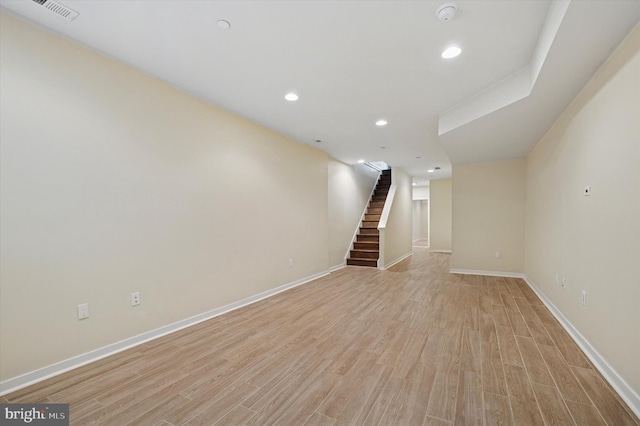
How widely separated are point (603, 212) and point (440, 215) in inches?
290

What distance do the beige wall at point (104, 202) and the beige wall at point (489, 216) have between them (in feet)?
14.3

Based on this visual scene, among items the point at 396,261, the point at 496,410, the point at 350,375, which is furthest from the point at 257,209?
the point at 396,261

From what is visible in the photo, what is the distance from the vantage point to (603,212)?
2.01 meters

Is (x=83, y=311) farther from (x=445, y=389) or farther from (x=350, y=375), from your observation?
(x=445, y=389)

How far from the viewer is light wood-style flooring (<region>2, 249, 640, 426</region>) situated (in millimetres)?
1572

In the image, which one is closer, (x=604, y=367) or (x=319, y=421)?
(x=319, y=421)

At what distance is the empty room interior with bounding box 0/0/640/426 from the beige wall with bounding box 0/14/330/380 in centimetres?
1

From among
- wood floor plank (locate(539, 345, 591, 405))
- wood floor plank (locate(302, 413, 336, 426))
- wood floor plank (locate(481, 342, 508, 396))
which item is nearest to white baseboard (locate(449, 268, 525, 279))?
wood floor plank (locate(539, 345, 591, 405))

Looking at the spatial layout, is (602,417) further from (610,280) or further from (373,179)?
(373,179)

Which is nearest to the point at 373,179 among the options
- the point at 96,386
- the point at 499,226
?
the point at 499,226

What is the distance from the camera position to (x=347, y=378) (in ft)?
6.36

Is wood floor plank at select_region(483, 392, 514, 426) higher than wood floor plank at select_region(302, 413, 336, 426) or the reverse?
higher

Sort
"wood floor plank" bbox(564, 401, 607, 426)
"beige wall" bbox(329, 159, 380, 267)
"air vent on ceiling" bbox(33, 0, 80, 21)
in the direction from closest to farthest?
"wood floor plank" bbox(564, 401, 607, 426)
"air vent on ceiling" bbox(33, 0, 80, 21)
"beige wall" bbox(329, 159, 380, 267)

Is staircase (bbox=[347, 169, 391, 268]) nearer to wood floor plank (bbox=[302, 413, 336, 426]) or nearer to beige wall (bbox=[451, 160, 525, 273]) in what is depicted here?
beige wall (bbox=[451, 160, 525, 273])
